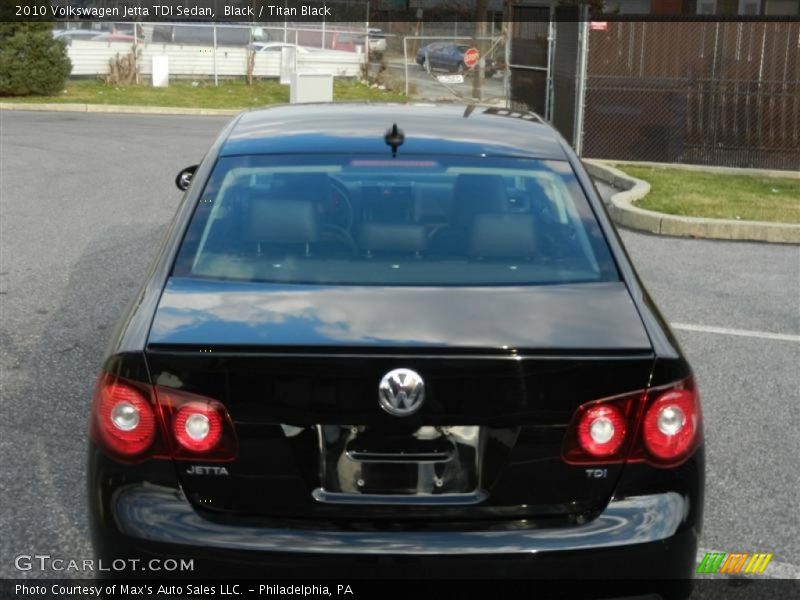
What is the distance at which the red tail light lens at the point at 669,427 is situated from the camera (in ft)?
10.4

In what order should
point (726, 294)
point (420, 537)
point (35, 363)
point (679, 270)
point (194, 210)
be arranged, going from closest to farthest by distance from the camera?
1. point (420, 537)
2. point (194, 210)
3. point (35, 363)
4. point (726, 294)
5. point (679, 270)

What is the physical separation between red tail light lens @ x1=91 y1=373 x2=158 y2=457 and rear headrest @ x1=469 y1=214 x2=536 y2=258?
122 centimetres

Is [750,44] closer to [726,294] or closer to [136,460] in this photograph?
[726,294]

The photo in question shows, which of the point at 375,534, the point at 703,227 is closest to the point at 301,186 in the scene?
the point at 375,534

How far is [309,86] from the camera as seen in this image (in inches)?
1024

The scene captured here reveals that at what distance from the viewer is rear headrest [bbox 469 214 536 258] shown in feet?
12.7

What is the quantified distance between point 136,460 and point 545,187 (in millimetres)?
1784

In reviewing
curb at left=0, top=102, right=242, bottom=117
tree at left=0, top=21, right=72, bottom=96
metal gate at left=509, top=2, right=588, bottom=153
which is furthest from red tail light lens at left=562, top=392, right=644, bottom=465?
tree at left=0, top=21, right=72, bottom=96

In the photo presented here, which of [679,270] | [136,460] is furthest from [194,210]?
[679,270]

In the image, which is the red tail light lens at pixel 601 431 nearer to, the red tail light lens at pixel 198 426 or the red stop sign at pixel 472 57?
the red tail light lens at pixel 198 426

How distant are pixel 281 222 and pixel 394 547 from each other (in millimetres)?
1319

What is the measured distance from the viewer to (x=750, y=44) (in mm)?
15992

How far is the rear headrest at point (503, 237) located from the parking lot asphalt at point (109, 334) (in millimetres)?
1475

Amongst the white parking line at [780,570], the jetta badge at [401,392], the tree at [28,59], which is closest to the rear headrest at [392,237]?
the jetta badge at [401,392]
